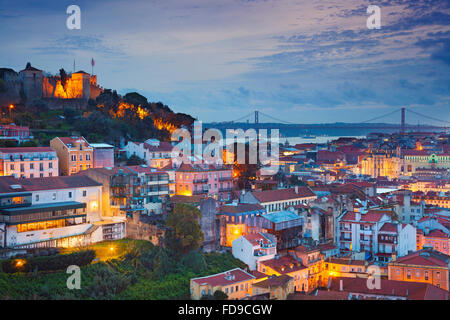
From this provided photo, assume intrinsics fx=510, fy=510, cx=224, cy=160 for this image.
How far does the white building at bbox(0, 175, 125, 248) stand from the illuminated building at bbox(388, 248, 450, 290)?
313 inches

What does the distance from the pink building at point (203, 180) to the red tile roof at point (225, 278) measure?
18.7 ft

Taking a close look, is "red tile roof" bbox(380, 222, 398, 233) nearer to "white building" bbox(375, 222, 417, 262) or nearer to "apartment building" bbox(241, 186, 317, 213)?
"white building" bbox(375, 222, 417, 262)

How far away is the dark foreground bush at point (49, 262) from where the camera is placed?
10.8 m

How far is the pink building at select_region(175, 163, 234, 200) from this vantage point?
18391 mm

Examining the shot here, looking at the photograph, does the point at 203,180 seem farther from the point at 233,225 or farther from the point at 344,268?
the point at 344,268

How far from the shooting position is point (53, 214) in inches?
502

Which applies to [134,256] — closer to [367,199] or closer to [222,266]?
[222,266]

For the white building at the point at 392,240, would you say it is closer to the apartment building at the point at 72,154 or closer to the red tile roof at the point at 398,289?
the red tile roof at the point at 398,289

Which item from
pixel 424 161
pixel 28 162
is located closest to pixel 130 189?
pixel 28 162

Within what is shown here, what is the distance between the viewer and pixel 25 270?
1096cm

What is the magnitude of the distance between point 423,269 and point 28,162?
12479 millimetres

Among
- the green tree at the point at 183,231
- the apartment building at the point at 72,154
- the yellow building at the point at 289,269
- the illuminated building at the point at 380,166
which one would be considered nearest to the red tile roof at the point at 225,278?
the yellow building at the point at 289,269

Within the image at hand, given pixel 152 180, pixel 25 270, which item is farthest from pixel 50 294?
pixel 152 180

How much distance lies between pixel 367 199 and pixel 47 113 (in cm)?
1556
